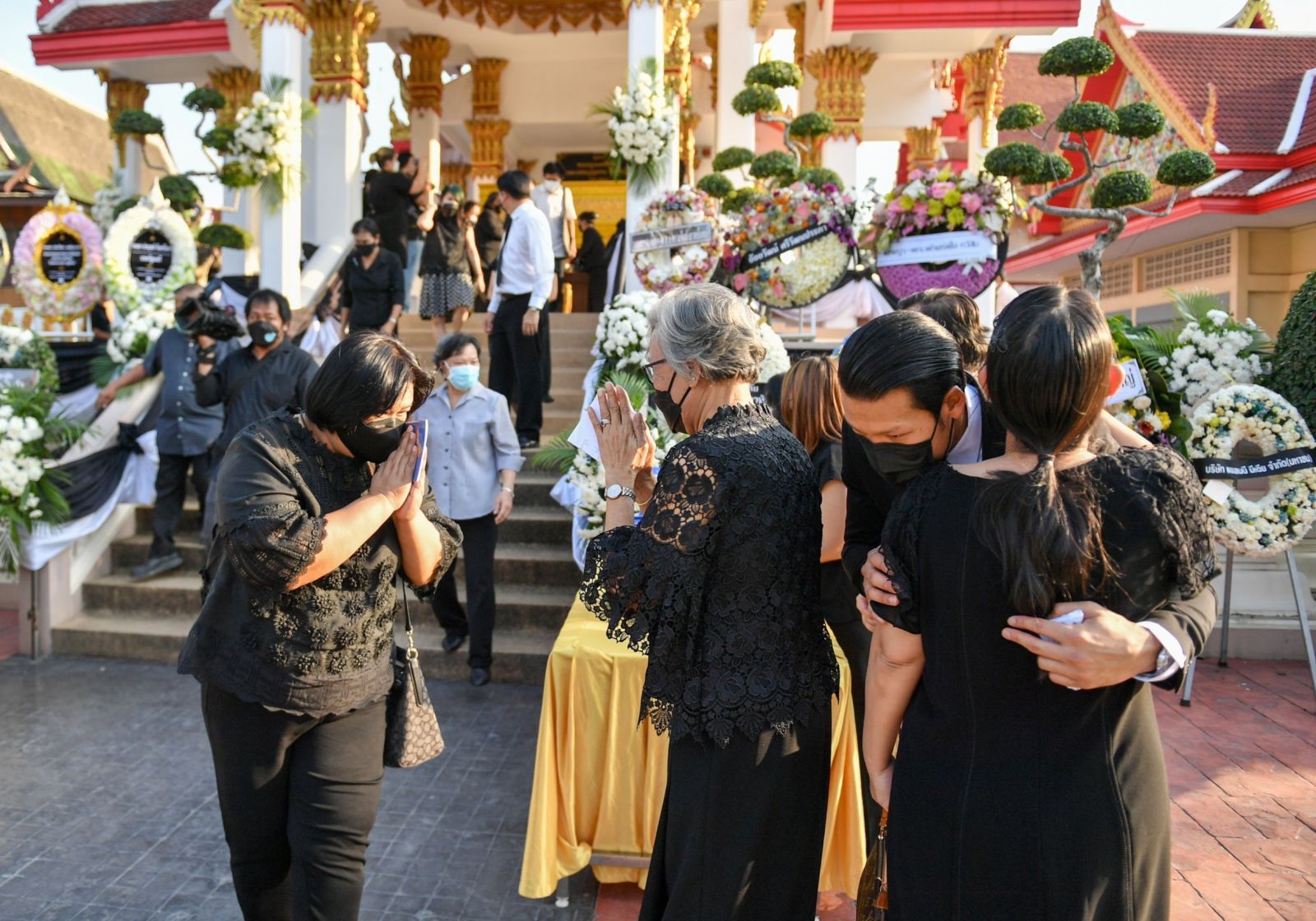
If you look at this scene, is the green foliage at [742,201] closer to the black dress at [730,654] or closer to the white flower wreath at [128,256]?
the white flower wreath at [128,256]

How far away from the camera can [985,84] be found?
1345 centimetres

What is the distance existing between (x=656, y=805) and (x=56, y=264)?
834 centimetres

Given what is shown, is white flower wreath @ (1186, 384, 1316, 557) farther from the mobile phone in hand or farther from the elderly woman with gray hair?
the mobile phone in hand

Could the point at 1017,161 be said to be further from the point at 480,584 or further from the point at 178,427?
the point at 178,427

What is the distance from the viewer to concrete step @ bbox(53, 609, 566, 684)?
5246 mm

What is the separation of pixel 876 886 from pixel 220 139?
9.63 metres

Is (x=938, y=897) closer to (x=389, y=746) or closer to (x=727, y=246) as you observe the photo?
(x=389, y=746)

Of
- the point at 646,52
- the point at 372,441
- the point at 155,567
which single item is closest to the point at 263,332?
the point at 155,567

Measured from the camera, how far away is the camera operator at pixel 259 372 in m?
5.08

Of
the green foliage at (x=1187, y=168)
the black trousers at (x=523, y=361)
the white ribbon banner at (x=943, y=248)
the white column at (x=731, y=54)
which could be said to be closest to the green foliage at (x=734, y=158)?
the white column at (x=731, y=54)

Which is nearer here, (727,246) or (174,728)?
(174,728)

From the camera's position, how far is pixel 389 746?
2361 millimetres

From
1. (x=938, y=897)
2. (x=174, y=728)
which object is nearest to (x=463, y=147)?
(x=174, y=728)

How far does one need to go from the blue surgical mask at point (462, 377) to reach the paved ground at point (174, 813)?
63.6 inches
